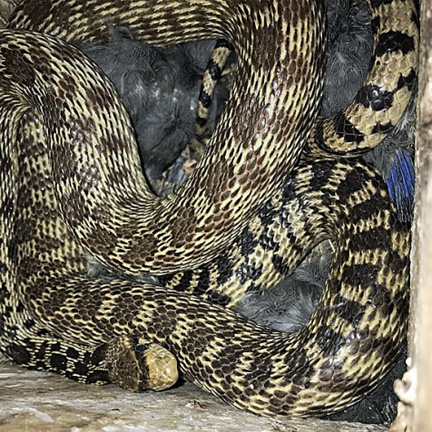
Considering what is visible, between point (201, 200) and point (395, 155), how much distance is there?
907 millimetres

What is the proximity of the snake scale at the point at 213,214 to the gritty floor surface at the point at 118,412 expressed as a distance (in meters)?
0.09

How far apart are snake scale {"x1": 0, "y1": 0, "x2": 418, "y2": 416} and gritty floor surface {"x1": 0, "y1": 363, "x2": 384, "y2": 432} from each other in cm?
9

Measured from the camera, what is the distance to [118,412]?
8.66ft

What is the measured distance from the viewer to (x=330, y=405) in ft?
8.97

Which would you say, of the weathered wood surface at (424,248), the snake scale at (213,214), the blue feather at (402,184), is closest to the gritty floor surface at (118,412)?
the snake scale at (213,214)

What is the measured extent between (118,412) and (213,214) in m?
0.94

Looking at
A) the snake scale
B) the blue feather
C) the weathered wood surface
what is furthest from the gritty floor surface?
the blue feather

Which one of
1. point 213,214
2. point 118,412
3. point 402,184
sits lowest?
point 118,412

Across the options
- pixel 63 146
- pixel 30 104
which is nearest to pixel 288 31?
pixel 63 146

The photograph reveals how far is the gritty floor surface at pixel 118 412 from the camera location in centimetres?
247

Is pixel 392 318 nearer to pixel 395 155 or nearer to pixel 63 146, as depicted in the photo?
pixel 395 155

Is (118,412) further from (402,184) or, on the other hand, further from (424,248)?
(402,184)

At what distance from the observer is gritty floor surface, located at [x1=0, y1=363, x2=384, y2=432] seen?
2.47 meters

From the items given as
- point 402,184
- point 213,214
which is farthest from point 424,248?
point 213,214
